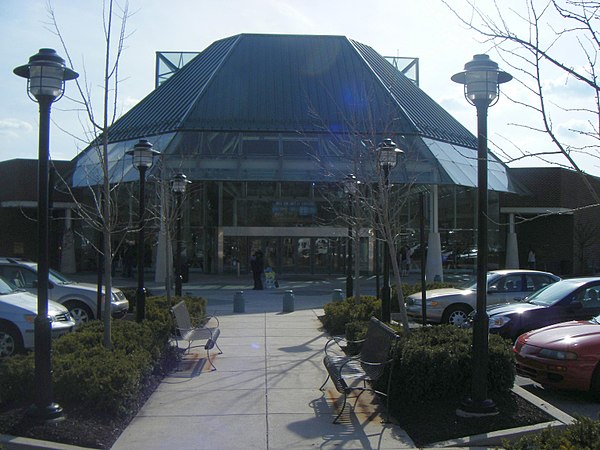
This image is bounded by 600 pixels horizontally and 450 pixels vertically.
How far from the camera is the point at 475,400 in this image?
6742mm

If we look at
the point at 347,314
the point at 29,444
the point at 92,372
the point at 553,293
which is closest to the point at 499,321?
the point at 553,293

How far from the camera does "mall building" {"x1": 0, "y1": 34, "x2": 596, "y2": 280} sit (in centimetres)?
3312

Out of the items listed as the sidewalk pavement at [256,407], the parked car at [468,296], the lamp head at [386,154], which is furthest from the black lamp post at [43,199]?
the parked car at [468,296]

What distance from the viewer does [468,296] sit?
1450 cm

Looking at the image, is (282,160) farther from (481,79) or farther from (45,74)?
(45,74)

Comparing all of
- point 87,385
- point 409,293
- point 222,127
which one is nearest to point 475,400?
point 87,385

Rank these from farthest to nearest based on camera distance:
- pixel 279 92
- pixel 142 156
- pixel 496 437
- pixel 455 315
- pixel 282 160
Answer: pixel 279 92
pixel 282 160
pixel 455 315
pixel 142 156
pixel 496 437

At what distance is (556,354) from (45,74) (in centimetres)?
703

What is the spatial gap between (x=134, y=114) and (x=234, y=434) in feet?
117

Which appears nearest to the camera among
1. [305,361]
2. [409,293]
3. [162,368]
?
[162,368]

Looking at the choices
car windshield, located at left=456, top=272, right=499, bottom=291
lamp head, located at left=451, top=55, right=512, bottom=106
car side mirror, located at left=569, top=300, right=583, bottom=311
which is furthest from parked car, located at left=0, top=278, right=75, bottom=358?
car windshield, located at left=456, top=272, right=499, bottom=291

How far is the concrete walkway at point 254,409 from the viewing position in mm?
6277

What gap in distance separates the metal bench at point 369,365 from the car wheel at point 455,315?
6058 mm

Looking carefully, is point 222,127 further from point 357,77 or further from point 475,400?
point 475,400
